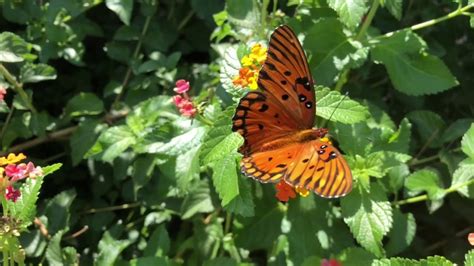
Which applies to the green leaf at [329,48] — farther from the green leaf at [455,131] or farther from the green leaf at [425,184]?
the green leaf at [455,131]

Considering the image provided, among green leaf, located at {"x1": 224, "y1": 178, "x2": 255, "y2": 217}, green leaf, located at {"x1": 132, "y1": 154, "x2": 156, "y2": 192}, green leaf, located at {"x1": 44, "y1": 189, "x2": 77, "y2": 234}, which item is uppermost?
green leaf, located at {"x1": 224, "y1": 178, "x2": 255, "y2": 217}

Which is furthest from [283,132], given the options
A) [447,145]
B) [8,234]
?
[447,145]

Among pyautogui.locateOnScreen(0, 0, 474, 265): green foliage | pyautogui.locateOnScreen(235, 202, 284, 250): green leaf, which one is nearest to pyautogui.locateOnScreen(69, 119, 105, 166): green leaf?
pyautogui.locateOnScreen(0, 0, 474, 265): green foliage

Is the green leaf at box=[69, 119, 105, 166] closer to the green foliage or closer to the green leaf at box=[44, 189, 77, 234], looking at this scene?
the green foliage

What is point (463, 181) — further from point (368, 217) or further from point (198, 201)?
point (198, 201)

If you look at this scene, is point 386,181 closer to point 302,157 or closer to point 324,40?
point 324,40

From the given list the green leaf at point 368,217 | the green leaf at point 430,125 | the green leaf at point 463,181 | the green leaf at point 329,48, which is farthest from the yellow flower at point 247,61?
the green leaf at point 430,125

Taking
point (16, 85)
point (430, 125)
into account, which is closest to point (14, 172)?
point (16, 85)
